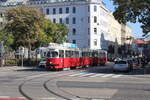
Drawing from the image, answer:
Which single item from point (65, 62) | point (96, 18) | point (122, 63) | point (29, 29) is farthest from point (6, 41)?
point (96, 18)

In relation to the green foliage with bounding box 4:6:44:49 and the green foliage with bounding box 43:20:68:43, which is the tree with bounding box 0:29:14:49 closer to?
the green foliage with bounding box 4:6:44:49

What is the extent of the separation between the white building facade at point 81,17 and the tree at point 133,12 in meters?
60.5

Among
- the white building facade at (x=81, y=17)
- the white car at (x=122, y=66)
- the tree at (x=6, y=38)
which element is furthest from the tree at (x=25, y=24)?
the white building facade at (x=81, y=17)

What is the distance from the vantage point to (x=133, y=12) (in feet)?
140

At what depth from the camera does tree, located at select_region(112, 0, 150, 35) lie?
127ft

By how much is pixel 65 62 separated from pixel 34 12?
19.7 m

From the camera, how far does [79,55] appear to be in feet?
160

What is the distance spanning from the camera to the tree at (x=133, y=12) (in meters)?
38.8

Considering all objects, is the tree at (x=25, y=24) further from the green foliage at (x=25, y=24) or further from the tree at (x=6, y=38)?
the tree at (x=6, y=38)

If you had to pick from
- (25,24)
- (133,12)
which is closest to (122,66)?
(133,12)

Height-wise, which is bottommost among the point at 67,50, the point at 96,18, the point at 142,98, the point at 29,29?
the point at 142,98

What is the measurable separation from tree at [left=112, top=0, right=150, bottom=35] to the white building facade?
60532 mm

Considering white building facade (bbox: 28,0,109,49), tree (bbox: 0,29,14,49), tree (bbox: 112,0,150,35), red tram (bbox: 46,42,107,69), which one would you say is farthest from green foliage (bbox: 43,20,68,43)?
tree (bbox: 112,0,150,35)

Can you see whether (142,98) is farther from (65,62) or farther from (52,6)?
(52,6)
